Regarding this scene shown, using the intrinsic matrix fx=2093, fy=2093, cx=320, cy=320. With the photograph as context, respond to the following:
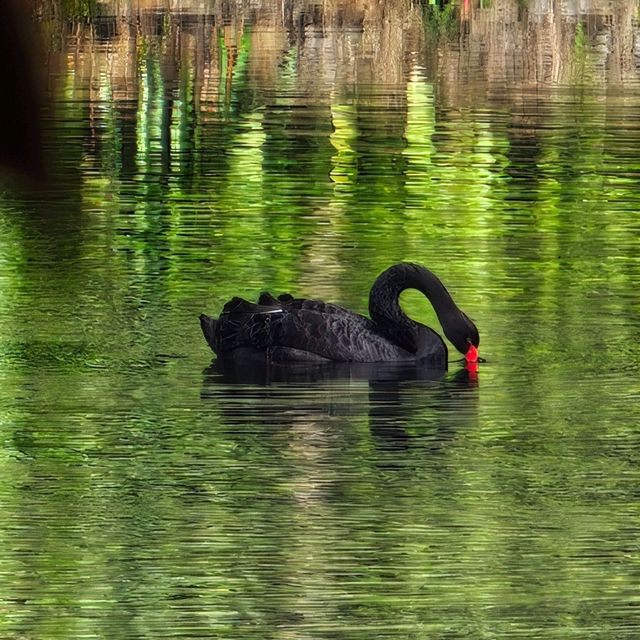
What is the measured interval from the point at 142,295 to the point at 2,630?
5505 millimetres

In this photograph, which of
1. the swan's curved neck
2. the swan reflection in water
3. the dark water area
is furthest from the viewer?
the swan's curved neck

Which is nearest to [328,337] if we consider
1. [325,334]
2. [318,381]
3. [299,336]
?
[325,334]

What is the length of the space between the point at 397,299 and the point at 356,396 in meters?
1.06

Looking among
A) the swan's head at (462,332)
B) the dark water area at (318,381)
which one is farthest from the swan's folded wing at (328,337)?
the swan's head at (462,332)

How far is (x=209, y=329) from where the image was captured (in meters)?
9.48

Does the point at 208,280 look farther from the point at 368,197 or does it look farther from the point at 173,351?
the point at 368,197

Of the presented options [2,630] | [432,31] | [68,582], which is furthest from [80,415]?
[432,31]

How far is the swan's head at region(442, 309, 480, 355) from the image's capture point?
30.7ft

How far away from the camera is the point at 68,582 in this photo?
5.80 m

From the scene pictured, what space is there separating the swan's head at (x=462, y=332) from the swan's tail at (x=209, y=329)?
105 centimetres

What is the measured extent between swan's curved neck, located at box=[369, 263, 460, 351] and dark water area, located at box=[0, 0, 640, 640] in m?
0.26

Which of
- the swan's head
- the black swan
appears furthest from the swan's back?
the swan's head

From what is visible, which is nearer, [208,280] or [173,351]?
[173,351]

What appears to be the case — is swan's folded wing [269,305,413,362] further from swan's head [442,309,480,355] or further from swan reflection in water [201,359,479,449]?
swan's head [442,309,480,355]
